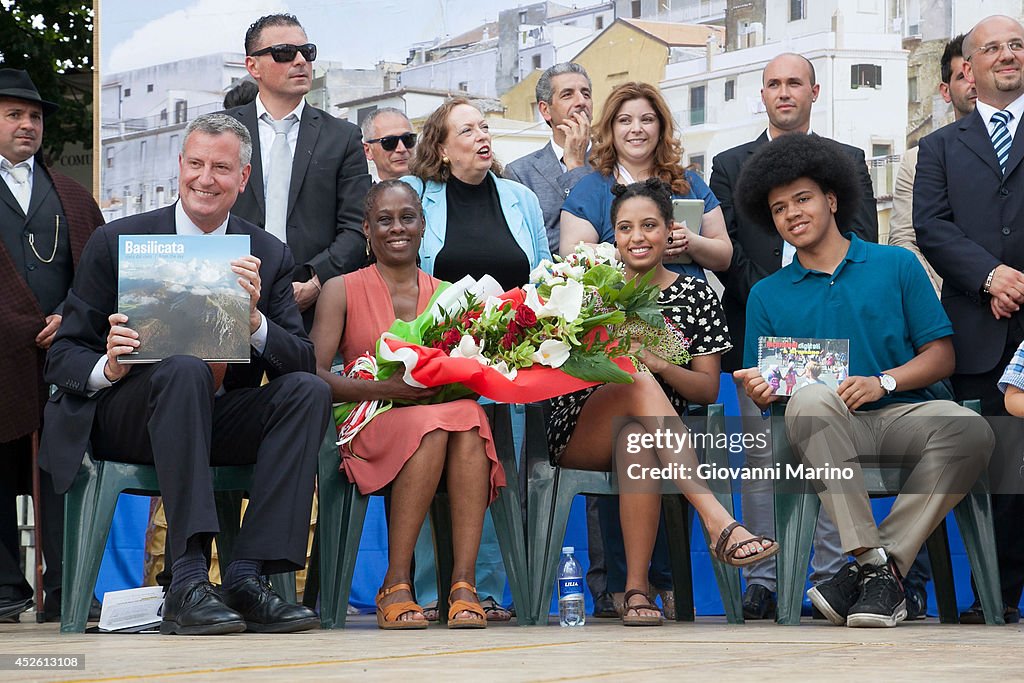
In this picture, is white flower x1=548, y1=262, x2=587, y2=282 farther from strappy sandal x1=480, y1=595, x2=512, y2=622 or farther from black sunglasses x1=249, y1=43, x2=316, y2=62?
black sunglasses x1=249, y1=43, x2=316, y2=62

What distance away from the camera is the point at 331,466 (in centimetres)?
477

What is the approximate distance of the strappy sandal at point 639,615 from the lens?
4.52m

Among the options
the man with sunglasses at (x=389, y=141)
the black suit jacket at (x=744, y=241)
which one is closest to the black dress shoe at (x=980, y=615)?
the black suit jacket at (x=744, y=241)

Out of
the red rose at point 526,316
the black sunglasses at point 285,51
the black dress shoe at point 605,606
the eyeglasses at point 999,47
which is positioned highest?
the black sunglasses at point 285,51

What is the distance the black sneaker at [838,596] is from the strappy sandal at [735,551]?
25cm

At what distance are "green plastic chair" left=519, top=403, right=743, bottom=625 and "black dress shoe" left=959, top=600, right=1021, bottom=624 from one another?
88cm

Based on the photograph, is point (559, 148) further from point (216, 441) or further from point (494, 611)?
point (216, 441)

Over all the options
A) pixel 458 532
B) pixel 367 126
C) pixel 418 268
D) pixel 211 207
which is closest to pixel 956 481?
pixel 458 532

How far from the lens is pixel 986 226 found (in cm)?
531

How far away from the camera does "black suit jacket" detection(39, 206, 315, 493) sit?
14.4 ft

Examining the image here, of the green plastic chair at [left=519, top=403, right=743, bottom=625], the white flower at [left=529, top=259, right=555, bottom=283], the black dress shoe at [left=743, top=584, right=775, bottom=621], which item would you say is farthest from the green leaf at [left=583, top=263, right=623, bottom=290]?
the black dress shoe at [left=743, top=584, right=775, bottom=621]

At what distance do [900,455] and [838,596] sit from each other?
593mm

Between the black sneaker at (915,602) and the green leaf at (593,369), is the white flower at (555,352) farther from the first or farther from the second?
the black sneaker at (915,602)

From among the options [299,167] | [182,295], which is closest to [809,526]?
[182,295]
